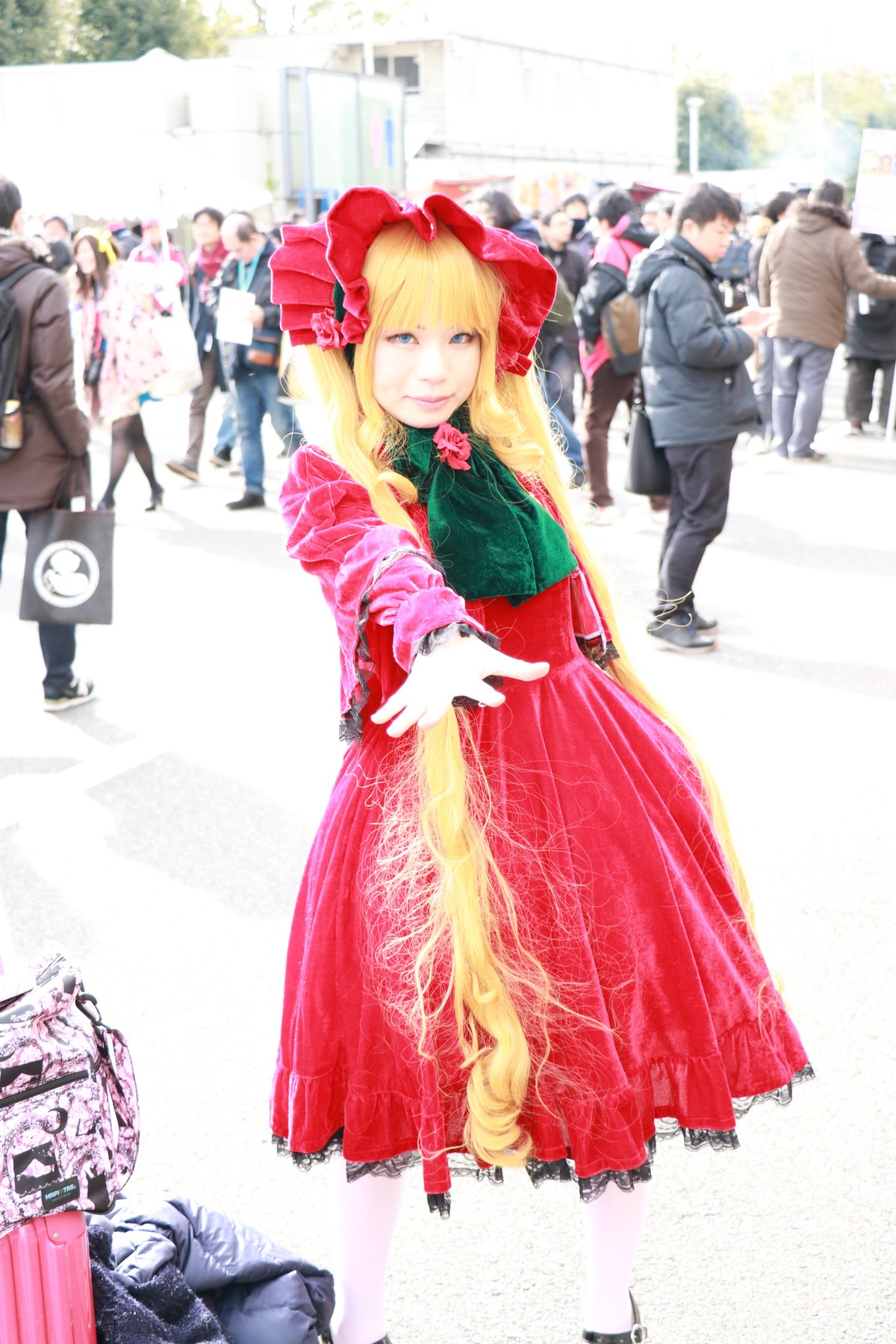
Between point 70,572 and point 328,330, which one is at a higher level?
point 328,330

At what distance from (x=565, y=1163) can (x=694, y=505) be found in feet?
13.7

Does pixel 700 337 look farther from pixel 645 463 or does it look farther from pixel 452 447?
pixel 452 447

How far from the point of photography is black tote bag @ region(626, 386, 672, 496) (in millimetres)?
5855

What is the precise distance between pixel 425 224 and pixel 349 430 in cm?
30

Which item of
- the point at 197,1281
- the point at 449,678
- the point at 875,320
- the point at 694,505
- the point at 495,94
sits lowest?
the point at 197,1281

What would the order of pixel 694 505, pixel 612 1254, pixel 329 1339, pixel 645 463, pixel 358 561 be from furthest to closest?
pixel 645 463, pixel 694 505, pixel 329 1339, pixel 612 1254, pixel 358 561

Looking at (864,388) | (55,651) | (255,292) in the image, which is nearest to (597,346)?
(255,292)

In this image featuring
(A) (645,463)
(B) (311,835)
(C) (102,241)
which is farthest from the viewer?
(C) (102,241)

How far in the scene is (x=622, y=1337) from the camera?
6.79 ft

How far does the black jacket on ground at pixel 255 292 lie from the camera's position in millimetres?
8531

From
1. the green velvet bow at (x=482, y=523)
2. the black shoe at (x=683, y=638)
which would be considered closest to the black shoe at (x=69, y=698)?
the black shoe at (x=683, y=638)

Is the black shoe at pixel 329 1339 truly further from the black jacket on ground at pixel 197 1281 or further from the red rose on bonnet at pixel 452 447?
the red rose on bonnet at pixel 452 447

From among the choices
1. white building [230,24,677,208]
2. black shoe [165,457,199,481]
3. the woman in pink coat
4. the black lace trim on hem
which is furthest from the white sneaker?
white building [230,24,677,208]

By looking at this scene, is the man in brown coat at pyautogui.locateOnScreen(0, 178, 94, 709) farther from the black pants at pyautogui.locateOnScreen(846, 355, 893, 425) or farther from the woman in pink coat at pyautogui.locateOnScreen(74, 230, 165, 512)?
the black pants at pyautogui.locateOnScreen(846, 355, 893, 425)
